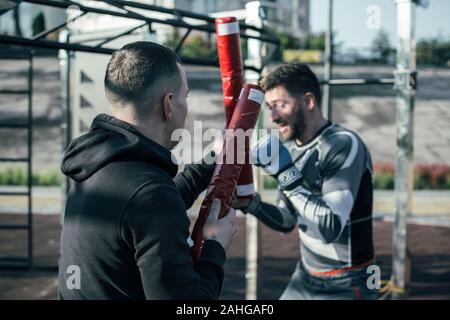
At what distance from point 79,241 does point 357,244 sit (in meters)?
1.78

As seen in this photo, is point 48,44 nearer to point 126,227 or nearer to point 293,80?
point 293,80

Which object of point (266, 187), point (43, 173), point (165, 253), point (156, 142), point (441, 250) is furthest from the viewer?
point (43, 173)

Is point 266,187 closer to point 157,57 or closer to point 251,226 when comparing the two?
point 251,226

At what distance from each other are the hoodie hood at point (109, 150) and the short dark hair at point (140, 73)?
→ 9cm

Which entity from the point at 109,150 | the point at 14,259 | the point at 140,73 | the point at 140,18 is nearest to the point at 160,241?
the point at 109,150

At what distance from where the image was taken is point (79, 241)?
1742mm

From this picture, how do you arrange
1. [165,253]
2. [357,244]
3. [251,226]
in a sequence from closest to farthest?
1. [165,253]
2. [357,244]
3. [251,226]

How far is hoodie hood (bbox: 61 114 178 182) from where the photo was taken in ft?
5.57

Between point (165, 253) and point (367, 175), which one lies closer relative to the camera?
point (165, 253)

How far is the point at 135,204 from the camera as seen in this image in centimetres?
160

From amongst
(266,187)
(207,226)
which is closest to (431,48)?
(266,187)

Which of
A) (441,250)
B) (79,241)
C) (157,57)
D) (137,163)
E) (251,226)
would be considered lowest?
(441,250)

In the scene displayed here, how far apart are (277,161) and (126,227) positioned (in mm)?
1464

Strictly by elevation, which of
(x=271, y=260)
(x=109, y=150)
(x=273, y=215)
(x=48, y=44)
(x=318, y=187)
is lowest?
(x=271, y=260)
